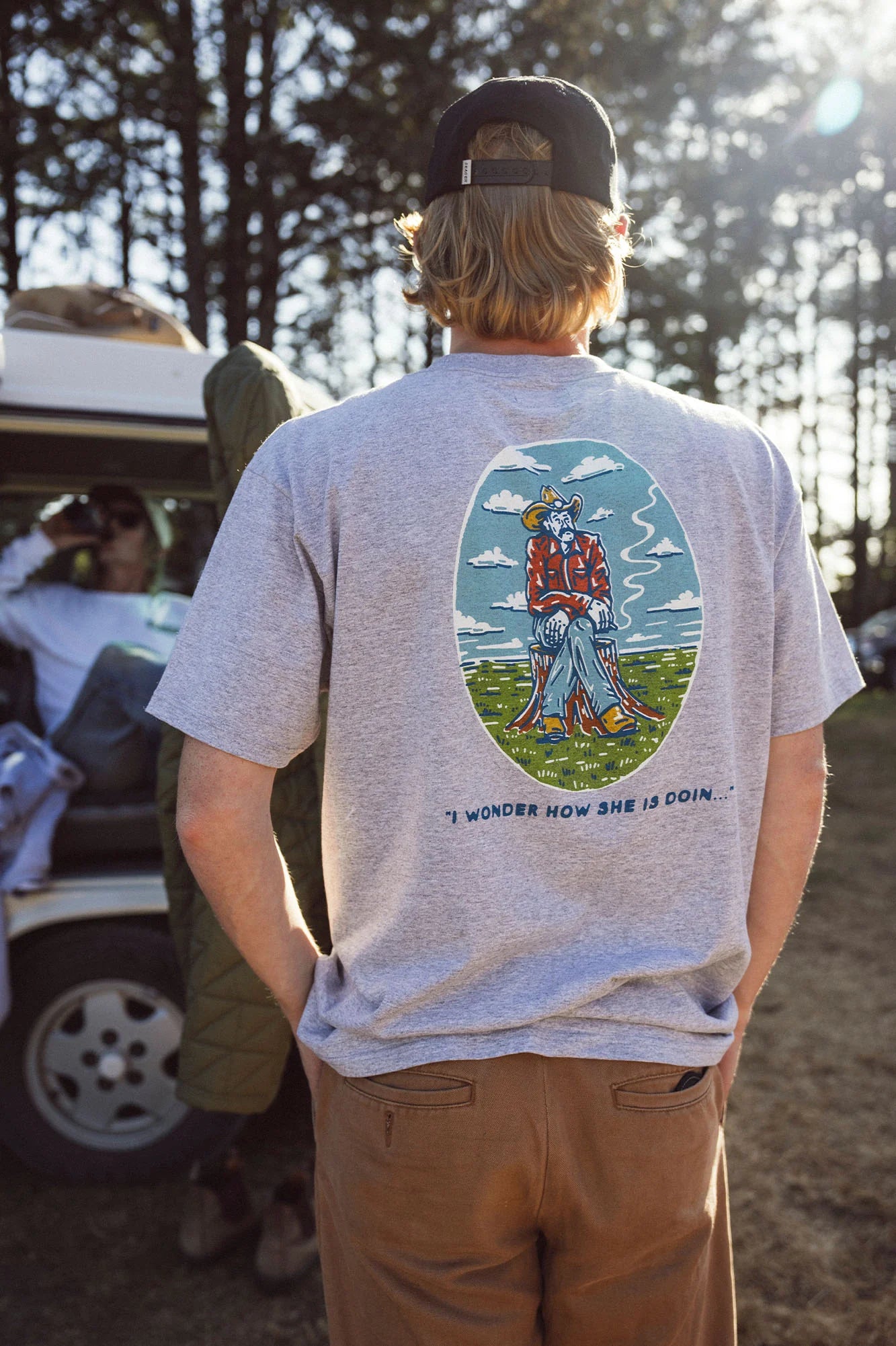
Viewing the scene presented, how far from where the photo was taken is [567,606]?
3.72 feet

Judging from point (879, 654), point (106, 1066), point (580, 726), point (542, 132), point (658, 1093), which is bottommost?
point (879, 654)

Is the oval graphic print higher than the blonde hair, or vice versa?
the blonde hair

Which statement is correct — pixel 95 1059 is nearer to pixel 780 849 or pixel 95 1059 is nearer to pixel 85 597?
pixel 85 597

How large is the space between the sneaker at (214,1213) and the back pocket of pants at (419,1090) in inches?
69.2

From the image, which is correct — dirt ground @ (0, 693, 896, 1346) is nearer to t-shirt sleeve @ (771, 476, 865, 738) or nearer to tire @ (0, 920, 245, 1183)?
tire @ (0, 920, 245, 1183)

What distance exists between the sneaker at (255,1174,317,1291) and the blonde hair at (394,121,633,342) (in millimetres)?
2199

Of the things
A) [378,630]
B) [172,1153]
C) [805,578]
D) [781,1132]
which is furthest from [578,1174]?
[781,1132]

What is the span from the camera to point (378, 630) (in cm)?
114

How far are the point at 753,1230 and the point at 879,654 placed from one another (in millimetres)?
15116

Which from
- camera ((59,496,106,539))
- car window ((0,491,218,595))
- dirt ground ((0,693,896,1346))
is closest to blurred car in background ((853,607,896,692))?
dirt ground ((0,693,896,1346))

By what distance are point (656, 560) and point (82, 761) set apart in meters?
2.19

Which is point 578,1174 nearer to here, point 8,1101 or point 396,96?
point 8,1101

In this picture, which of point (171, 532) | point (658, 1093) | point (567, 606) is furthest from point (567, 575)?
point (171, 532)

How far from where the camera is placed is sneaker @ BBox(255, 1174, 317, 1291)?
2.51 metres
